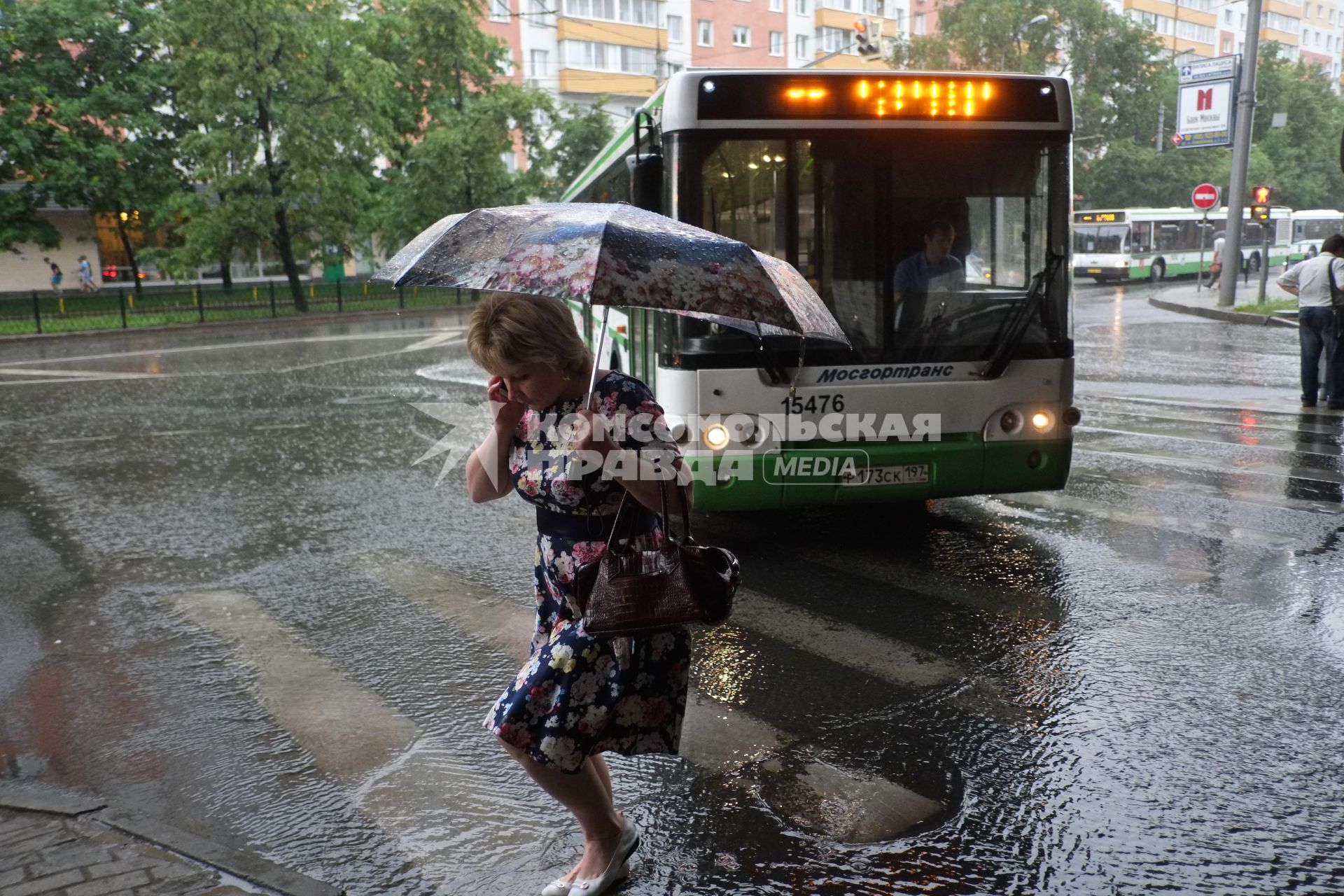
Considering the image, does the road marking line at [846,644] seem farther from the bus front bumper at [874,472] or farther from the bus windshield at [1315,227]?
the bus windshield at [1315,227]

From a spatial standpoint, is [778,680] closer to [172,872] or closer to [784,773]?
[784,773]

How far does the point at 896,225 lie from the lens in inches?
251

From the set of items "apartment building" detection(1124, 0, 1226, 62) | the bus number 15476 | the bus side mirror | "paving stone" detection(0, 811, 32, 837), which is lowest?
"paving stone" detection(0, 811, 32, 837)

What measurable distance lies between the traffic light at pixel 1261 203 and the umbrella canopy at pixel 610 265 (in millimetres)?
29384

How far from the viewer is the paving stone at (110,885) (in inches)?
125

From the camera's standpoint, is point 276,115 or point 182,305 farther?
point 182,305

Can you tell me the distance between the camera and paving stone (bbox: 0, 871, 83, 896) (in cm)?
318

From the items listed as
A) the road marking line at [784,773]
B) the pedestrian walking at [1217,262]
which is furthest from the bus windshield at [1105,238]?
the road marking line at [784,773]

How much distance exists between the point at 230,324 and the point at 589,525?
102 feet

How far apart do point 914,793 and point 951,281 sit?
137 inches

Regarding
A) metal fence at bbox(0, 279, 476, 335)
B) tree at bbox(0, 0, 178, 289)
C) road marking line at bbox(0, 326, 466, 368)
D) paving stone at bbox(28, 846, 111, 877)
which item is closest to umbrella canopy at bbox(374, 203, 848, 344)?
paving stone at bbox(28, 846, 111, 877)

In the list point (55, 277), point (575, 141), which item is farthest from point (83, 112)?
point (575, 141)

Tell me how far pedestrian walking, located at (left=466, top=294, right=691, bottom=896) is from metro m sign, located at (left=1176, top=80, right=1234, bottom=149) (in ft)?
96.6

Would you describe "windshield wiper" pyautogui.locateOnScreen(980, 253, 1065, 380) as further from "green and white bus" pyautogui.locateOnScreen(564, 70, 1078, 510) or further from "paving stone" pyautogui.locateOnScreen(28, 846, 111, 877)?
"paving stone" pyautogui.locateOnScreen(28, 846, 111, 877)
